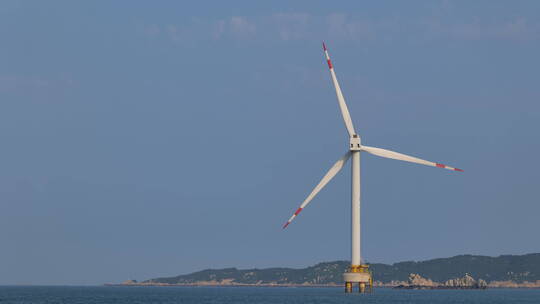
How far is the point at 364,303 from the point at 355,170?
27.6m

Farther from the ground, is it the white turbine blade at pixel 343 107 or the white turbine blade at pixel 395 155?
the white turbine blade at pixel 343 107

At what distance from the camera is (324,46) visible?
187 m

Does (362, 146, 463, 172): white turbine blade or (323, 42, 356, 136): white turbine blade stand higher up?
(323, 42, 356, 136): white turbine blade

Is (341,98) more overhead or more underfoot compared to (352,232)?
more overhead

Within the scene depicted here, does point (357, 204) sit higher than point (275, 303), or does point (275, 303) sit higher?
point (357, 204)

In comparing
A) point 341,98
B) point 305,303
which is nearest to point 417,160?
point 341,98

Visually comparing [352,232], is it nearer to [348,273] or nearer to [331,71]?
[348,273]

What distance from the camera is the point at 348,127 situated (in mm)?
196750

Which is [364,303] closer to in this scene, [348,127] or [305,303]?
[305,303]

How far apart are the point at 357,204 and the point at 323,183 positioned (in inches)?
377

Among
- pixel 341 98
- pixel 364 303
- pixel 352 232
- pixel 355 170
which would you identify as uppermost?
pixel 341 98

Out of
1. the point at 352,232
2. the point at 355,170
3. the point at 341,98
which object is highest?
the point at 341,98

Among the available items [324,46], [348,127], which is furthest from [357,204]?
[324,46]

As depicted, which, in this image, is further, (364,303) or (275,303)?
(275,303)
